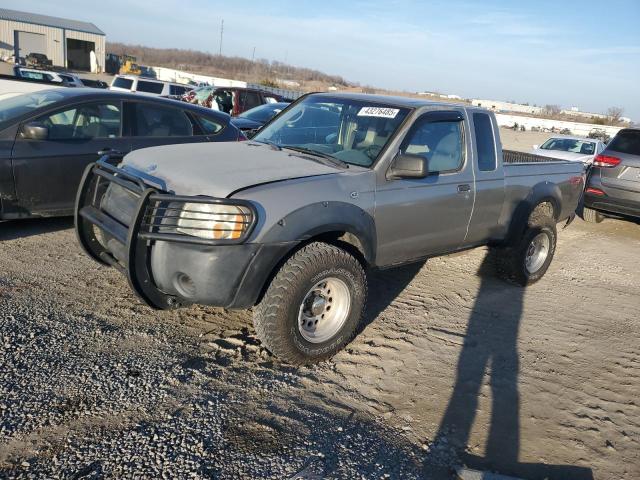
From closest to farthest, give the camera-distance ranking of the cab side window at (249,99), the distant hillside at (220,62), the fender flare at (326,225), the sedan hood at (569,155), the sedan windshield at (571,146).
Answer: the fender flare at (326,225) → the sedan hood at (569,155) → the sedan windshield at (571,146) → the cab side window at (249,99) → the distant hillside at (220,62)

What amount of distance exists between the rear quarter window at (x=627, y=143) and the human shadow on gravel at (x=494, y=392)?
15.9 ft

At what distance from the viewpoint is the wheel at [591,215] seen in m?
10.2

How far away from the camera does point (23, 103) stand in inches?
234

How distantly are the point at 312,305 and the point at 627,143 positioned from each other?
302 inches

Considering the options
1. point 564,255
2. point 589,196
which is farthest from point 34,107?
point 589,196

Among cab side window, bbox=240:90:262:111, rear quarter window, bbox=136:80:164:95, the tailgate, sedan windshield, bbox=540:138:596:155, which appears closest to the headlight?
the tailgate

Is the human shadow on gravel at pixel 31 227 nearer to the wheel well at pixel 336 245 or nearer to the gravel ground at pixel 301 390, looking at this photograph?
the gravel ground at pixel 301 390

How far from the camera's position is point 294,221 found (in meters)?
3.40

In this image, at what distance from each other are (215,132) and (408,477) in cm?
536

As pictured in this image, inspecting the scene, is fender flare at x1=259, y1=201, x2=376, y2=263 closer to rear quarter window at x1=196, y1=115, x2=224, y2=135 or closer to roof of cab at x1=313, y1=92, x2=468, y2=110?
roof of cab at x1=313, y1=92, x2=468, y2=110

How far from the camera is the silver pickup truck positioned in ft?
10.6

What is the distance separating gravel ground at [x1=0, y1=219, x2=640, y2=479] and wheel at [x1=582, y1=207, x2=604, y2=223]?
5505 mm

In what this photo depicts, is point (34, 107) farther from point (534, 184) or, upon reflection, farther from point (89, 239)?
point (534, 184)

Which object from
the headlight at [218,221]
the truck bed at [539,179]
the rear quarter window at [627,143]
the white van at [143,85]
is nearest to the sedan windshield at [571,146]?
the rear quarter window at [627,143]
